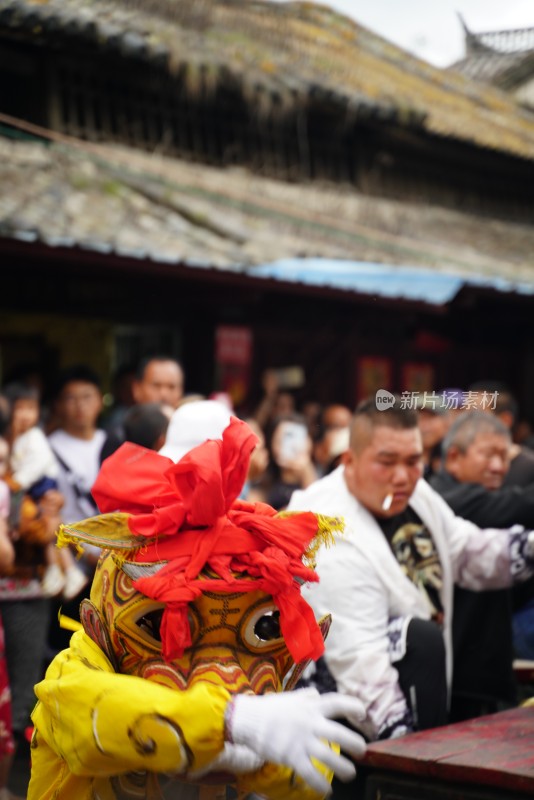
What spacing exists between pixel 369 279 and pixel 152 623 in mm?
6577

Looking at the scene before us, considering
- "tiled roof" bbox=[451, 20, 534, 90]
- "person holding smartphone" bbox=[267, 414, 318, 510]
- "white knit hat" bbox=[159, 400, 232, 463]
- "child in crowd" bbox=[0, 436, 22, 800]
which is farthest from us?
"tiled roof" bbox=[451, 20, 534, 90]

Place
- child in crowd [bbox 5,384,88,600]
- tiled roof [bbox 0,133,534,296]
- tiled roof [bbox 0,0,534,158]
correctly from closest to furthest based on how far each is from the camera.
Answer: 1. child in crowd [bbox 5,384,88,600]
2. tiled roof [bbox 0,133,534,296]
3. tiled roof [bbox 0,0,534,158]

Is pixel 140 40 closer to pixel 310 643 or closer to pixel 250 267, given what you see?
pixel 250 267

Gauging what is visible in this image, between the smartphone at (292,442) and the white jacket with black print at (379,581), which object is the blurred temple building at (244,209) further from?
the white jacket with black print at (379,581)

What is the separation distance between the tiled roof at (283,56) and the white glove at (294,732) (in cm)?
780

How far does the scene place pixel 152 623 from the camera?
8.34 feet

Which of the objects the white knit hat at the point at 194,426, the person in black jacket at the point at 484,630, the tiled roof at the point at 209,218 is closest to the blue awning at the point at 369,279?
the tiled roof at the point at 209,218

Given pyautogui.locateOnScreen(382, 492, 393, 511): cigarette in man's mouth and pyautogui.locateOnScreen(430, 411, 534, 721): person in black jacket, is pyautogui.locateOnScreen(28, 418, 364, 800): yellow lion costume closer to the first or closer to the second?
pyautogui.locateOnScreen(382, 492, 393, 511): cigarette in man's mouth

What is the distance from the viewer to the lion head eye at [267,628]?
256cm

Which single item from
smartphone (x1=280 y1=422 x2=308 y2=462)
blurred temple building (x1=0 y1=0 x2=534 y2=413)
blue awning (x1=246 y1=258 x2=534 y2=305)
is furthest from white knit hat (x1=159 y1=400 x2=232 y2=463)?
blue awning (x1=246 y1=258 x2=534 y2=305)

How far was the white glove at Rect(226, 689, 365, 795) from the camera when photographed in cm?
219

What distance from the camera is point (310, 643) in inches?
99.6

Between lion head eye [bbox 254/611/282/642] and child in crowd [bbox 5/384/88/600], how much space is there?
2972 millimetres

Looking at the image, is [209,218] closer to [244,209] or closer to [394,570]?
[244,209]
